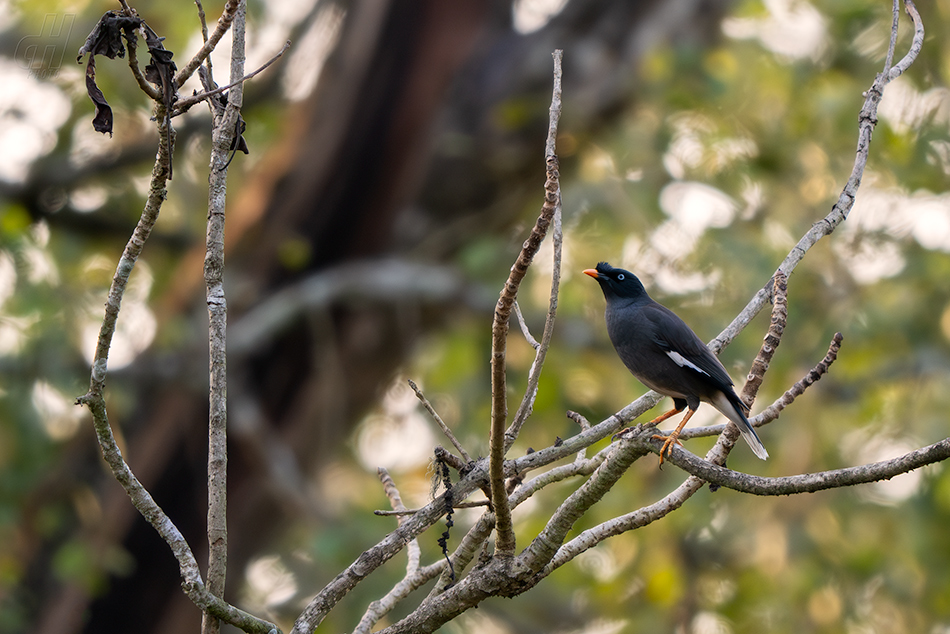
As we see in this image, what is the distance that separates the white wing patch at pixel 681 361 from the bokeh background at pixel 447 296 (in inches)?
103

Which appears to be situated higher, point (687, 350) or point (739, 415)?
point (687, 350)

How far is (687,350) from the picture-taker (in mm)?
3666

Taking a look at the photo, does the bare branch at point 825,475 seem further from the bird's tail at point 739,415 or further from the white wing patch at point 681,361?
the white wing patch at point 681,361

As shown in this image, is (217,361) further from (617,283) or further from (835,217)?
(617,283)

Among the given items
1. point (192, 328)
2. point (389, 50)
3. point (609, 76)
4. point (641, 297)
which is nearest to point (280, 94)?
point (389, 50)

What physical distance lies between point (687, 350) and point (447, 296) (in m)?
3.23

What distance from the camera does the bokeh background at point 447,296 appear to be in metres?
6.26

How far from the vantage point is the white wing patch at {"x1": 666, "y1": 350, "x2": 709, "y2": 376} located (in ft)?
11.8

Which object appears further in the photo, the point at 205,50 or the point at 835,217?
the point at 835,217

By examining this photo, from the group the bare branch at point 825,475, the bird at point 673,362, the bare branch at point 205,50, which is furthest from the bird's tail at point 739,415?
the bare branch at point 205,50

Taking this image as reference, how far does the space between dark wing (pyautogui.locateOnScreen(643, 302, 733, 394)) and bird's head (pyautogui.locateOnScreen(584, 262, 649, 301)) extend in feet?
1.27

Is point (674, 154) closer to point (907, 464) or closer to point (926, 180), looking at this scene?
point (926, 180)

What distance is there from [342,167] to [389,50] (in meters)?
1.01

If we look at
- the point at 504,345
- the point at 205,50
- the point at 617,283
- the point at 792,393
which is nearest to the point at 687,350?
the point at 617,283
